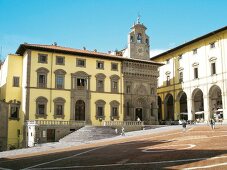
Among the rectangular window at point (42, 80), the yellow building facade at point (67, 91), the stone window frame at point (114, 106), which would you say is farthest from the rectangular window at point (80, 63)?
the stone window frame at point (114, 106)

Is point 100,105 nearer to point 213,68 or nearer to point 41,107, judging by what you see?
point 41,107

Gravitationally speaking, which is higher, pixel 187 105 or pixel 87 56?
pixel 87 56

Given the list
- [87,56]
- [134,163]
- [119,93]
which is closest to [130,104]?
[119,93]

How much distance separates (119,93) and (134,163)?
34.8 meters

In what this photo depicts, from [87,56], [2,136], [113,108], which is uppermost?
[87,56]

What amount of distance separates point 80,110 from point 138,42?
18288mm

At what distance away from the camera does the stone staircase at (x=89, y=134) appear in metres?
42.1

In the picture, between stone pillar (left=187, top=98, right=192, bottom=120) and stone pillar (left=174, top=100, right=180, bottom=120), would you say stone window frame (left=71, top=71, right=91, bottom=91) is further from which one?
stone pillar (left=174, top=100, right=180, bottom=120)

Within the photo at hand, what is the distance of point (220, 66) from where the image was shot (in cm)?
5088

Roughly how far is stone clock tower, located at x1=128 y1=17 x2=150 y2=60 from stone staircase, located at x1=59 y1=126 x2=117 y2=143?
18117mm

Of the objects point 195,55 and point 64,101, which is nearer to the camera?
point 64,101

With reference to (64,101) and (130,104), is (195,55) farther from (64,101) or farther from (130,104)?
(64,101)

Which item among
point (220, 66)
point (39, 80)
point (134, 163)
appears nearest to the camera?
point (134, 163)

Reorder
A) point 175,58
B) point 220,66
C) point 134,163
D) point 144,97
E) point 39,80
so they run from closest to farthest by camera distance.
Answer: point 134,163
point 39,80
point 220,66
point 144,97
point 175,58
